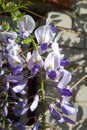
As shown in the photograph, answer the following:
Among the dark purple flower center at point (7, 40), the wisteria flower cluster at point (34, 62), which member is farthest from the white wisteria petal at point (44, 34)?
the dark purple flower center at point (7, 40)

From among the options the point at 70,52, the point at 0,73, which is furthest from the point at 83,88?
the point at 0,73

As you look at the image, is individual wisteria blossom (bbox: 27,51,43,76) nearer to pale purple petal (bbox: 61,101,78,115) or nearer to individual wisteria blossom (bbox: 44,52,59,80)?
individual wisteria blossom (bbox: 44,52,59,80)

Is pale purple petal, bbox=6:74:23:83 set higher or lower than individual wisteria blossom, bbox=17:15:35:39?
lower

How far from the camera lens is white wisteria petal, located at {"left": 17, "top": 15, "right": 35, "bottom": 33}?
4.40 feet

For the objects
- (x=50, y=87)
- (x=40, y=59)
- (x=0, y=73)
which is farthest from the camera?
(x=50, y=87)

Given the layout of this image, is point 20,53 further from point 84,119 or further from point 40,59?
point 84,119

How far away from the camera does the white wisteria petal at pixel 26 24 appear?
1.34 m

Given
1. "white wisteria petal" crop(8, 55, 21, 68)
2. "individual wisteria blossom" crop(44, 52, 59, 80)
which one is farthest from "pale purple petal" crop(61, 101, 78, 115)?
"white wisteria petal" crop(8, 55, 21, 68)

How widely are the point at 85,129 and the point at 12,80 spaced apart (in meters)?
0.90

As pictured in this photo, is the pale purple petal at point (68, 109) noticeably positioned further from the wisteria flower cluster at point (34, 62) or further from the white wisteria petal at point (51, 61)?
the white wisteria petal at point (51, 61)

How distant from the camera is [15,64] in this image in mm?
1305

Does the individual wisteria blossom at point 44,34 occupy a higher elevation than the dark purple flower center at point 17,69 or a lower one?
higher

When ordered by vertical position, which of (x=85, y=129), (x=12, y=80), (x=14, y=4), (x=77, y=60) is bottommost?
(x=85, y=129)

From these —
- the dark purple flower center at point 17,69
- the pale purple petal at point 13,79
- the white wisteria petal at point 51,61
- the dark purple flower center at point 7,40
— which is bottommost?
the pale purple petal at point 13,79
